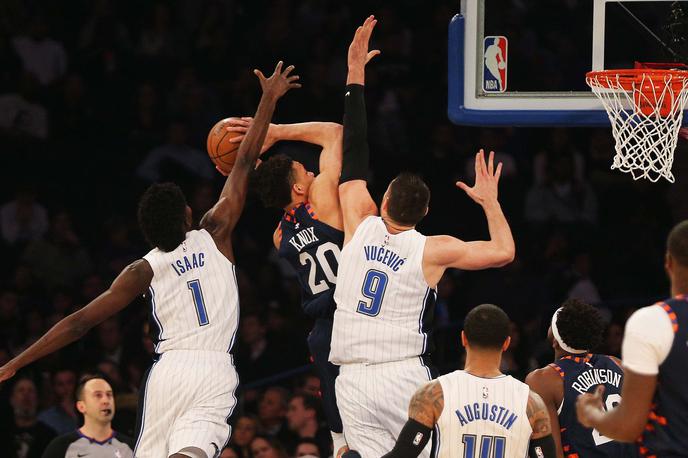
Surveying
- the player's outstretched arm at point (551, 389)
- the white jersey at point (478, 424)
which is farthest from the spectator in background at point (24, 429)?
the white jersey at point (478, 424)

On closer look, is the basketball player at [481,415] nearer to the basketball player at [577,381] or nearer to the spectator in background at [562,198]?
the basketball player at [577,381]

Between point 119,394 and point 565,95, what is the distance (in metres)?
4.83

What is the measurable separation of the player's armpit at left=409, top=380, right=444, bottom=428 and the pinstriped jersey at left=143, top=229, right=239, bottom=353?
4.85 feet

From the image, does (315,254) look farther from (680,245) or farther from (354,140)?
(680,245)

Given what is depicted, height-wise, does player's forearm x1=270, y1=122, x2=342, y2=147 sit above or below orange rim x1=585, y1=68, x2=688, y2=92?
below

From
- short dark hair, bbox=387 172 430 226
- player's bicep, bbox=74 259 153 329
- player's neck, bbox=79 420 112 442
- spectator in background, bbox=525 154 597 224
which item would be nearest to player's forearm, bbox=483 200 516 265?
short dark hair, bbox=387 172 430 226

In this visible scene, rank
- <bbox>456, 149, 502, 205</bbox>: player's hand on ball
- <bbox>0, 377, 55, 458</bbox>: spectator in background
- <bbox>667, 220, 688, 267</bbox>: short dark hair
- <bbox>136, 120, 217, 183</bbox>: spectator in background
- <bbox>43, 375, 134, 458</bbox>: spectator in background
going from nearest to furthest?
1. <bbox>667, 220, 688, 267</bbox>: short dark hair
2. <bbox>456, 149, 502, 205</bbox>: player's hand on ball
3. <bbox>43, 375, 134, 458</bbox>: spectator in background
4. <bbox>0, 377, 55, 458</bbox>: spectator in background
5. <bbox>136, 120, 217, 183</bbox>: spectator in background

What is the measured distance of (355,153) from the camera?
708cm

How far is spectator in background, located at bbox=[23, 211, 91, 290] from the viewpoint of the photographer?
39.8 feet

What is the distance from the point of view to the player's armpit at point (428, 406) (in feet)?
18.6

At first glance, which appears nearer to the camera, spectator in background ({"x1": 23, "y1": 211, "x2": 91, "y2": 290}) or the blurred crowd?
the blurred crowd

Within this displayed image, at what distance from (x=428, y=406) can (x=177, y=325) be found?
1.72 meters

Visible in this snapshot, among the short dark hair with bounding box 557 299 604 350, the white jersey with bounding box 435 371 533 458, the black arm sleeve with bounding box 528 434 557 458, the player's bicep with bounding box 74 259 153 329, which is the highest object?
the player's bicep with bounding box 74 259 153 329

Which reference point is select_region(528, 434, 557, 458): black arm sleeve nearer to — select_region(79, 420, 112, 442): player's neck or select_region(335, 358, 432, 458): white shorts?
select_region(335, 358, 432, 458): white shorts
